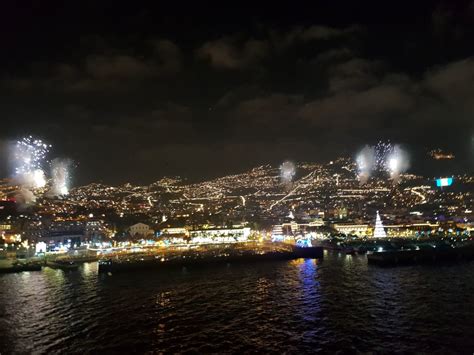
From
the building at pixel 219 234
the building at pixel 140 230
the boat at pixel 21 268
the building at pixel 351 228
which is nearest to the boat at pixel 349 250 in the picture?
the building at pixel 219 234

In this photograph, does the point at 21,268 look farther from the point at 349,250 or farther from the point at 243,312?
the point at 349,250

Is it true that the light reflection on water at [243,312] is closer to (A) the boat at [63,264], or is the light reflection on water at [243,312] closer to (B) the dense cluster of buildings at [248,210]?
(A) the boat at [63,264]

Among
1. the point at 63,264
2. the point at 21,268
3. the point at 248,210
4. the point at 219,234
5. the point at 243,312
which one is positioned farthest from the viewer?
the point at 248,210

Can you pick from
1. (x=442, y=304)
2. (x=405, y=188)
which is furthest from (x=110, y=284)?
(x=405, y=188)

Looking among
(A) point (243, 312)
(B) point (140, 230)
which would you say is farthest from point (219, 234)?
(A) point (243, 312)

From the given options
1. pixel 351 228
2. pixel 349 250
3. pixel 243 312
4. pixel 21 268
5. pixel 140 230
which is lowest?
pixel 243 312

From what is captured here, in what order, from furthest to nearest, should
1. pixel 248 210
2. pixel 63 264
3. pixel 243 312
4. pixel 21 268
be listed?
1. pixel 248 210
2. pixel 63 264
3. pixel 21 268
4. pixel 243 312
